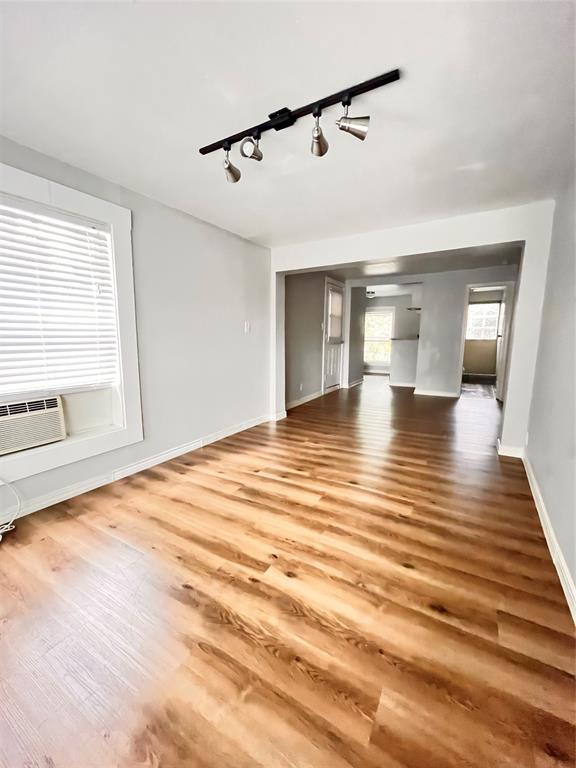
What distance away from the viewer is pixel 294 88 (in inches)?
58.9

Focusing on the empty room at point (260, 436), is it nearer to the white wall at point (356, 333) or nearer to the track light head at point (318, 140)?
the track light head at point (318, 140)

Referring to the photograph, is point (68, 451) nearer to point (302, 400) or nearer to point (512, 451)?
point (302, 400)

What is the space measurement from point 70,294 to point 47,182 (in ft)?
2.33

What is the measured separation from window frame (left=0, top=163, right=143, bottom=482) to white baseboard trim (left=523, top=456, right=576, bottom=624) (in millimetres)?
2982

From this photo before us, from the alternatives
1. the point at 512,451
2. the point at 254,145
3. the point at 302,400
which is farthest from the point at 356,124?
the point at 302,400

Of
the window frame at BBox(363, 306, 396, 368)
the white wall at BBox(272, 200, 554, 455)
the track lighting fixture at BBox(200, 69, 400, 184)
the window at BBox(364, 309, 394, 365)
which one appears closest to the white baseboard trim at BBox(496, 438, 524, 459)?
the white wall at BBox(272, 200, 554, 455)

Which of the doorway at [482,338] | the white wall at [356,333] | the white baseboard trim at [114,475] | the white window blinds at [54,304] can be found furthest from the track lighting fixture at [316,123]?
the doorway at [482,338]

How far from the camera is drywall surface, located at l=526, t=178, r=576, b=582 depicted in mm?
1649

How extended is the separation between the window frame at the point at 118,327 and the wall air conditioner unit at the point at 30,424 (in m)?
0.05

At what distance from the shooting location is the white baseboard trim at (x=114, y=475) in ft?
7.19

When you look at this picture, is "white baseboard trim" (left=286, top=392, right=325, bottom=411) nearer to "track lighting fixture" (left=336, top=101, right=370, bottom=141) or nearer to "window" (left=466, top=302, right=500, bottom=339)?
"track lighting fixture" (left=336, top=101, right=370, bottom=141)

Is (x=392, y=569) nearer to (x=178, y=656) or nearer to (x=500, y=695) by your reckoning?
(x=500, y=695)

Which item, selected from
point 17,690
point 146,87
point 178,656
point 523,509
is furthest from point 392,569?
point 146,87

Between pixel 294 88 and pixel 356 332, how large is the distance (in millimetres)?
5798
